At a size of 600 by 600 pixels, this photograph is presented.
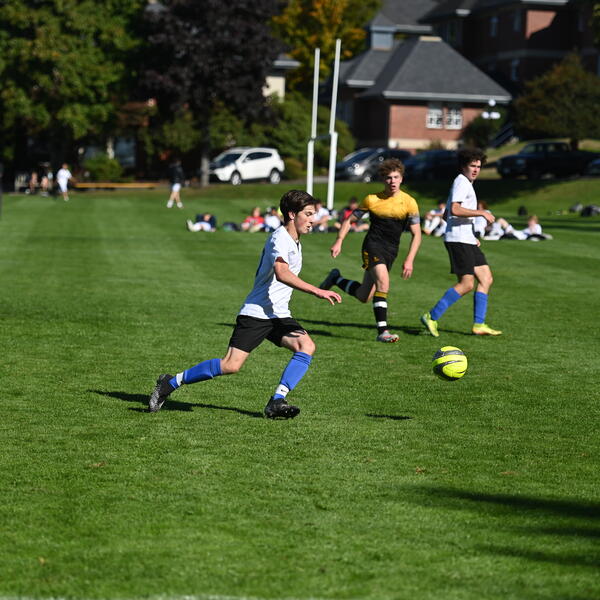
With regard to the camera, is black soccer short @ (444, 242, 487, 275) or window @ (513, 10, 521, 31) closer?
black soccer short @ (444, 242, 487, 275)

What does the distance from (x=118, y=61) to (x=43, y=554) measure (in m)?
63.8

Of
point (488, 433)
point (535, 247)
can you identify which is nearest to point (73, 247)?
point (535, 247)

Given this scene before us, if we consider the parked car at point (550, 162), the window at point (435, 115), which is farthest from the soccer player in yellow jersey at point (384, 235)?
the window at point (435, 115)

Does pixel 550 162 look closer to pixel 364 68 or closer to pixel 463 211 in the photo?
pixel 364 68

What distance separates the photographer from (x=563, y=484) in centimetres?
722

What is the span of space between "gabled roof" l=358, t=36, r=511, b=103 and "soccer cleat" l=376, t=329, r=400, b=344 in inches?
2646

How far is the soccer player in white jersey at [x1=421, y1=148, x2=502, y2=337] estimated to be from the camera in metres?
13.1

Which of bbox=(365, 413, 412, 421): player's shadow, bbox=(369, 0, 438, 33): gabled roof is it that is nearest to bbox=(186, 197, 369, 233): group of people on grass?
bbox=(365, 413, 412, 421): player's shadow

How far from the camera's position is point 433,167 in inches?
2454

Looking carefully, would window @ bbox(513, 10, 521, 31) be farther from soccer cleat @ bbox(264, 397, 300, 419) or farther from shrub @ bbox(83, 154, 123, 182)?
soccer cleat @ bbox(264, 397, 300, 419)

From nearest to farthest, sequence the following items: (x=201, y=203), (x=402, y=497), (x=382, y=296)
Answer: (x=402, y=497) → (x=382, y=296) → (x=201, y=203)

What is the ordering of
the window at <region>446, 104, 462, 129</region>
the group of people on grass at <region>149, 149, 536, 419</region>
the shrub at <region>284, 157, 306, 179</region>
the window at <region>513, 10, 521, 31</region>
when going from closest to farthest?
1. the group of people on grass at <region>149, 149, 536, 419</region>
2. the shrub at <region>284, 157, 306, 179</region>
3. the window at <region>446, 104, 462, 129</region>
4. the window at <region>513, 10, 521, 31</region>

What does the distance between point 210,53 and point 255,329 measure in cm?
5784

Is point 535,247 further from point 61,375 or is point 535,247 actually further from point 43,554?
point 43,554
